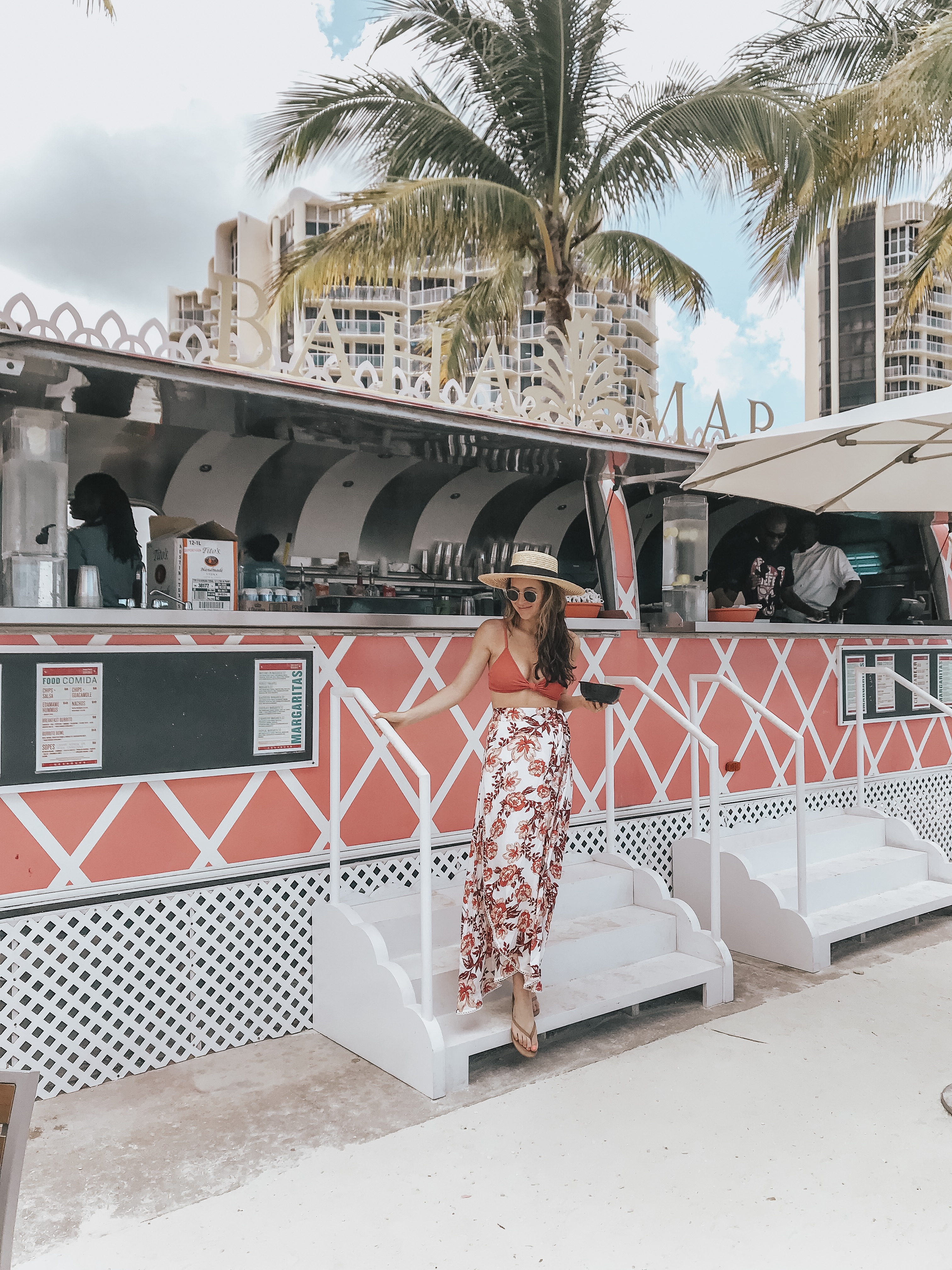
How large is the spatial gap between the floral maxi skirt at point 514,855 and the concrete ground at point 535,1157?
1.36ft

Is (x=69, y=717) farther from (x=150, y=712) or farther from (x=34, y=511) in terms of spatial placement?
(x=34, y=511)

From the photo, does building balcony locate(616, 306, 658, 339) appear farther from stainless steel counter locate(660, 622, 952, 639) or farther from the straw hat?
the straw hat

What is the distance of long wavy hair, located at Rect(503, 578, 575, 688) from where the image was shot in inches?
147

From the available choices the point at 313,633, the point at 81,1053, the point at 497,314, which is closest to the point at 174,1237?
the point at 81,1053

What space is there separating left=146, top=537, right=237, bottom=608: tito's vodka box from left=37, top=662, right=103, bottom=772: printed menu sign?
59 cm

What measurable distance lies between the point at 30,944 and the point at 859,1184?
2.85 meters

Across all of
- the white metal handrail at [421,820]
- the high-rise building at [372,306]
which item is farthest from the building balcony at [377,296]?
the white metal handrail at [421,820]

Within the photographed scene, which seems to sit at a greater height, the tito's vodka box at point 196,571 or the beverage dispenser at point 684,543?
the beverage dispenser at point 684,543

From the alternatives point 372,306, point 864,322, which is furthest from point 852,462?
point 372,306

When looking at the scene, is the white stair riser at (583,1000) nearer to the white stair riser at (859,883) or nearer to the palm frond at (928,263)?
the white stair riser at (859,883)

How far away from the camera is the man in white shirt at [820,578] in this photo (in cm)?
664

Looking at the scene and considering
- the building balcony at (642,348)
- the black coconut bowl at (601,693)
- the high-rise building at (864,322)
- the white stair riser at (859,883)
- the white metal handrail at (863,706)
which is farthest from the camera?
the building balcony at (642,348)

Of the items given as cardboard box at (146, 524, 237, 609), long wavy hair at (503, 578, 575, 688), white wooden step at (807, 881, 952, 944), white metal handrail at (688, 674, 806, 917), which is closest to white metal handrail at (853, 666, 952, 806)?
white wooden step at (807, 881, 952, 944)

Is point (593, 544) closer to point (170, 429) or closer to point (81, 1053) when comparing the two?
point (170, 429)
